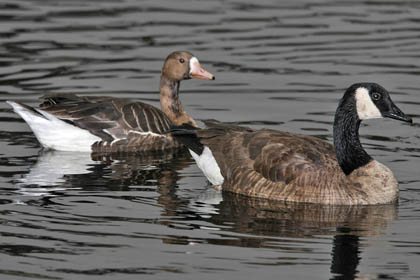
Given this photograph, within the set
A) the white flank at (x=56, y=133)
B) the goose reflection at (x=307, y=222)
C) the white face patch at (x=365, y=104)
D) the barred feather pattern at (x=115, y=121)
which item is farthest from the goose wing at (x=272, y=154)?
the white flank at (x=56, y=133)

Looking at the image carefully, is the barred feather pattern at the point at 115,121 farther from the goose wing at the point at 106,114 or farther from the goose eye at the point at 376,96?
the goose eye at the point at 376,96

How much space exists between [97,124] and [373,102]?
15.3 ft

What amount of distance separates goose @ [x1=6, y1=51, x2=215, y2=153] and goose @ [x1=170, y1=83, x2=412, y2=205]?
2661 millimetres

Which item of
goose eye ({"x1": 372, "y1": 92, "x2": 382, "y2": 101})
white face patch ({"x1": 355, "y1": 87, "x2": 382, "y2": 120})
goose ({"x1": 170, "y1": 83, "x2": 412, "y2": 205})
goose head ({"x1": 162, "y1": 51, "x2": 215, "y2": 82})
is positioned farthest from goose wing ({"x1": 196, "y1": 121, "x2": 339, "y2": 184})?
goose head ({"x1": 162, "y1": 51, "x2": 215, "y2": 82})

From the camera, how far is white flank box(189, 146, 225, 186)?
13734mm

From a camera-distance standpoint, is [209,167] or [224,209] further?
[209,167]

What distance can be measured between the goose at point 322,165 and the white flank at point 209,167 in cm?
2

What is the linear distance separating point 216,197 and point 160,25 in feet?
33.0

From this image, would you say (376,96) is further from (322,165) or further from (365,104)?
(322,165)

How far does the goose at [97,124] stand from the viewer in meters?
15.7

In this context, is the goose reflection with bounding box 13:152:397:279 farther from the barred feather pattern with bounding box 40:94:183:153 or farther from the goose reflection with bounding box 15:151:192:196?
the barred feather pattern with bounding box 40:94:183:153

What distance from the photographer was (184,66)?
55.8 feet

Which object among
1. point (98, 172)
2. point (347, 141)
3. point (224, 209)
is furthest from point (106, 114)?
point (347, 141)

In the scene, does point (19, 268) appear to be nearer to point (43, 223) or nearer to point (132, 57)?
point (43, 223)
